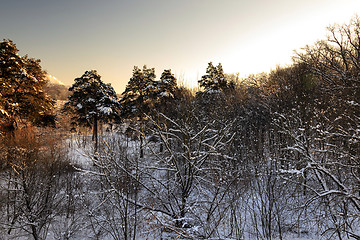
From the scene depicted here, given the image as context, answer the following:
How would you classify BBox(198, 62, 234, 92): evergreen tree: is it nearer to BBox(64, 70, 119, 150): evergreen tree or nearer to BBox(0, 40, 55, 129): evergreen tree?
BBox(64, 70, 119, 150): evergreen tree

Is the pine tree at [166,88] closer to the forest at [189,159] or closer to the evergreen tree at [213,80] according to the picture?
the forest at [189,159]

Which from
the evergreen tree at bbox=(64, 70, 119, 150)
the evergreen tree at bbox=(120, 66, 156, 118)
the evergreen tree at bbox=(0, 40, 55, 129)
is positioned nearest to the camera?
the evergreen tree at bbox=(0, 40, 55, 129)

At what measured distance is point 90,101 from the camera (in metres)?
23.5

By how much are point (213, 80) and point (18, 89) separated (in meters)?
23.4

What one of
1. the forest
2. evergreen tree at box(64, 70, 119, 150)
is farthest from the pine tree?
evergreen tree at box(64, 70, 119, 150)

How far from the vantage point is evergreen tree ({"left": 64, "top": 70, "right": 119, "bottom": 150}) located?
77.3ft

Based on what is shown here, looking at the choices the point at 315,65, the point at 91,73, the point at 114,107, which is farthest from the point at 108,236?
the point at 315,65

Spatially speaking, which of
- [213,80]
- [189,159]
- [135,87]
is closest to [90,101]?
[135,87]

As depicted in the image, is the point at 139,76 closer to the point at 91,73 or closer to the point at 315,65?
the point at 91,73

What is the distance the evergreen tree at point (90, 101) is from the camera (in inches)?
928

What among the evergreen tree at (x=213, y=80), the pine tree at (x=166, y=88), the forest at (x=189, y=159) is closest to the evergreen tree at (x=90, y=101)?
the forest at (x=189, y=159)

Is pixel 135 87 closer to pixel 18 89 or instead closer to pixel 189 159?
pixel 18 89

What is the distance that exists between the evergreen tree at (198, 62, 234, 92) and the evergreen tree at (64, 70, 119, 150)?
43.7 ft

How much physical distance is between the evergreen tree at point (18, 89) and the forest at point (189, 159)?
113 mm
